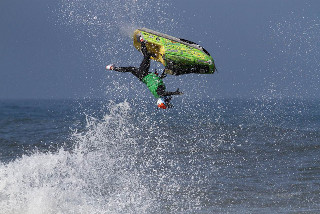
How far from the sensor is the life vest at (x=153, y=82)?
12.5m

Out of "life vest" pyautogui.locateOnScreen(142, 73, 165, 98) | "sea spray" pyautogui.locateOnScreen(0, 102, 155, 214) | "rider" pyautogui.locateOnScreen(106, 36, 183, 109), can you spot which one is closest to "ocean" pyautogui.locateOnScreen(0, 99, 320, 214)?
"sea spray" pyautogui.locateOnScreen(0, 102, 155, 214)

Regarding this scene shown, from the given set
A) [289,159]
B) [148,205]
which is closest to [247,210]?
[148,205]

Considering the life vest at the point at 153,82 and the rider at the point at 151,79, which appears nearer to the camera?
the rider at the point at 151,79

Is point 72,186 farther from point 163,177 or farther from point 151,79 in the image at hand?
point 151,79

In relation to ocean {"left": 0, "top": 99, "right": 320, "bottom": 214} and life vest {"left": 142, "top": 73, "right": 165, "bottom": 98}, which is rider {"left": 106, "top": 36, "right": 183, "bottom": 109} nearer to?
life vest {"left": 142, "top": 73, "right": 165, "bottom": 98}


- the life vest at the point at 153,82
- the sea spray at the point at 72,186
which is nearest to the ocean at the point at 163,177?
the sea spray at the point at 72,186

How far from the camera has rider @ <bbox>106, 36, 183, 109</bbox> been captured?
40.2ft

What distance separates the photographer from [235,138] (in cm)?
2677

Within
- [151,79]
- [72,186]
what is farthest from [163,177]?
[151,79]

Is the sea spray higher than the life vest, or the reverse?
the life vest

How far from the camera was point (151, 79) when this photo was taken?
12.8 metres

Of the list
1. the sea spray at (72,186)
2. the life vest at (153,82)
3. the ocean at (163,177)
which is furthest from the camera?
the life vest at (153,82)

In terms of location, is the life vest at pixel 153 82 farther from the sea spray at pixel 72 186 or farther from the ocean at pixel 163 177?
the sea spray at pixel 72 186

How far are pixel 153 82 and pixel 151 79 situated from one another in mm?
181
